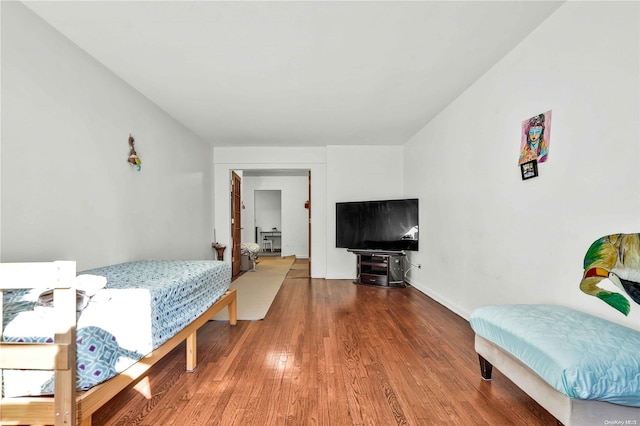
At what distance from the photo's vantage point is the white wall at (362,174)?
203 inches

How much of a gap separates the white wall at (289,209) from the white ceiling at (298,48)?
5183 millimetres

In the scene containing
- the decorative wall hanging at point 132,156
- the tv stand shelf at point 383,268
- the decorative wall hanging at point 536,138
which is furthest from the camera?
the tv stand shelf at point 383,268

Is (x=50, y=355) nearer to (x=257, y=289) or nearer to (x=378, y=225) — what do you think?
(x=257, y=289)

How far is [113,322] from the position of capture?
1.33 metres

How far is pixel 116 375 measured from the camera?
133 centimetres

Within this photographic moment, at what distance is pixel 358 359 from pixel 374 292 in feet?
7.09

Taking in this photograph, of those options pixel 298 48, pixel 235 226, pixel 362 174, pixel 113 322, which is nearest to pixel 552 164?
pixel 298 48

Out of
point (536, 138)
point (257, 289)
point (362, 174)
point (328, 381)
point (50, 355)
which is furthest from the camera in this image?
point (362, 174)

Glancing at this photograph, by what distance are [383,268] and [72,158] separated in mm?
4002

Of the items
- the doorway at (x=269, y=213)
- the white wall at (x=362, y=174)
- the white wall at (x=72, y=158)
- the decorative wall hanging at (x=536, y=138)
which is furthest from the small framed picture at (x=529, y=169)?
the doorway at (x=269, y=213)

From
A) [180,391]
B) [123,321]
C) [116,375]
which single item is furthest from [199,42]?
[180,391]

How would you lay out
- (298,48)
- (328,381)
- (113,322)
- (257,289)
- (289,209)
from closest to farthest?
(113,322) → (328,381) → (298,48) → (257,289) → (289,209)

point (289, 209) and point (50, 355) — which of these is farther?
point (289, 209)

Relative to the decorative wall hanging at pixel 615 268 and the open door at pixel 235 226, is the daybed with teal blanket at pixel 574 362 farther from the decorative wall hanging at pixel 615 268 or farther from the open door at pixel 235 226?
the open door at pixel 235 226
